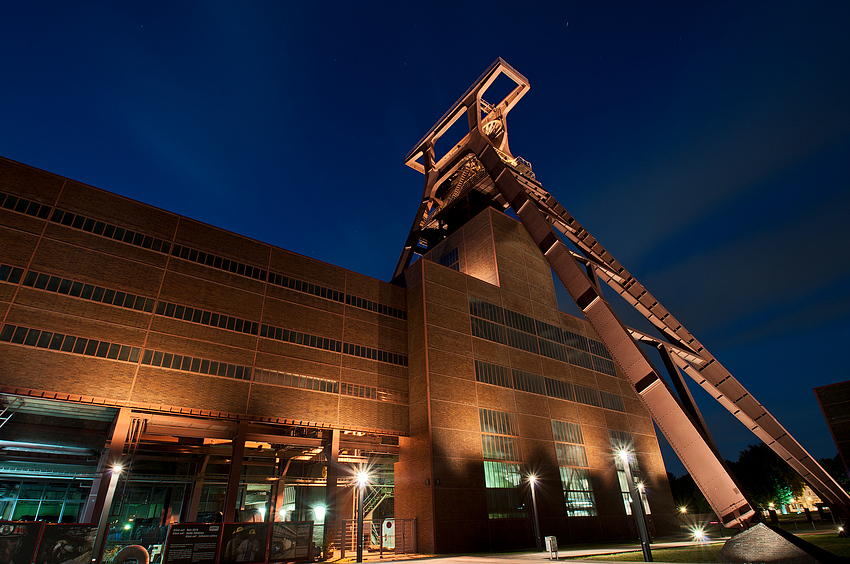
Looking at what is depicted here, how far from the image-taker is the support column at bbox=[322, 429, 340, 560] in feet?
79.9

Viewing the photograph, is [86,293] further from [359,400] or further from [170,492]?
[170,492]

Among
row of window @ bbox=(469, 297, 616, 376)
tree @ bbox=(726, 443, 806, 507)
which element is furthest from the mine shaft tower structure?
tree @ bbox=(726, 443, 806, 507)

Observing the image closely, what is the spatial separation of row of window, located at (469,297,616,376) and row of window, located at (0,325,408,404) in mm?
10532

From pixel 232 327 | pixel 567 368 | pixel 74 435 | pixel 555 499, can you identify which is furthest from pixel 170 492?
pixel 567 368

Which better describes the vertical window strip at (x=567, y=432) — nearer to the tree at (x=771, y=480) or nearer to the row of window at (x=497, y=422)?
the row of window at (x=497, y=422)

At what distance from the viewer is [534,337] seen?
40.2m

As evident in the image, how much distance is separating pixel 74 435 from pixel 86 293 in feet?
31.1

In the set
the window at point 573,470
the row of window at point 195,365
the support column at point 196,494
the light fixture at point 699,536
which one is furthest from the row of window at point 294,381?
the light fixture at point 699,536

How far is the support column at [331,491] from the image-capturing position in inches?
958

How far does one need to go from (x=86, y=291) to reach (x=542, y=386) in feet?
107

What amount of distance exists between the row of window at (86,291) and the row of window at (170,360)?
2.15 m

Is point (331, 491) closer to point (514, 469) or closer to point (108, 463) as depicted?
point (108, 463)

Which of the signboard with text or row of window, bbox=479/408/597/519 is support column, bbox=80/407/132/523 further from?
row of window, bbox=479/408/597/519

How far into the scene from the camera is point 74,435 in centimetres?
2592
